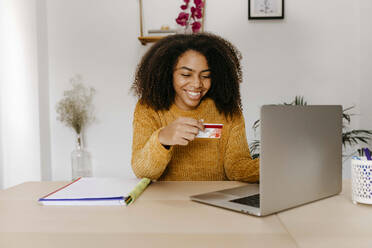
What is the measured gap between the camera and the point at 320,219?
74cm

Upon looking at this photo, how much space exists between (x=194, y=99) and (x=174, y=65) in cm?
18

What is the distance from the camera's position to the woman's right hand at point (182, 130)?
3.23 feet

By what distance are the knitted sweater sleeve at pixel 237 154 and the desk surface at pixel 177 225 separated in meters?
0.40

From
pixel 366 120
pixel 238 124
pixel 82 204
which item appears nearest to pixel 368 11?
pixel 366 120

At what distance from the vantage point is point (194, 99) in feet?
4.76

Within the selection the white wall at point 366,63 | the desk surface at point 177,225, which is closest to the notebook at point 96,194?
the desk surface at point 177,225

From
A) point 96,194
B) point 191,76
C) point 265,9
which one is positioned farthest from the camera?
point 265,9

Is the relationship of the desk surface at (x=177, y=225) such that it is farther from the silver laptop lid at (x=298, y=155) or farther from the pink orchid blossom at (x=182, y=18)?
the pink orchid blossom at (x=182, y=18)

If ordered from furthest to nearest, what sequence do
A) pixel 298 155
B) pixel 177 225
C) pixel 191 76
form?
pixel 191 76, pixel 298 155, pixel 177 225

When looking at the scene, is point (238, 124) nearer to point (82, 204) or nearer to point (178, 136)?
point (178, 136)

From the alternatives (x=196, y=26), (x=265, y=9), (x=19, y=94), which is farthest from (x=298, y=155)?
(x=19, y=94)

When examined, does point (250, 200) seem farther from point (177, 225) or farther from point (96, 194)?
point (96, 194)

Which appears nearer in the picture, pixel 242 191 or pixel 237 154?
pixel 242 191

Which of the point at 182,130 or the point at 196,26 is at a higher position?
the point at 196,26
